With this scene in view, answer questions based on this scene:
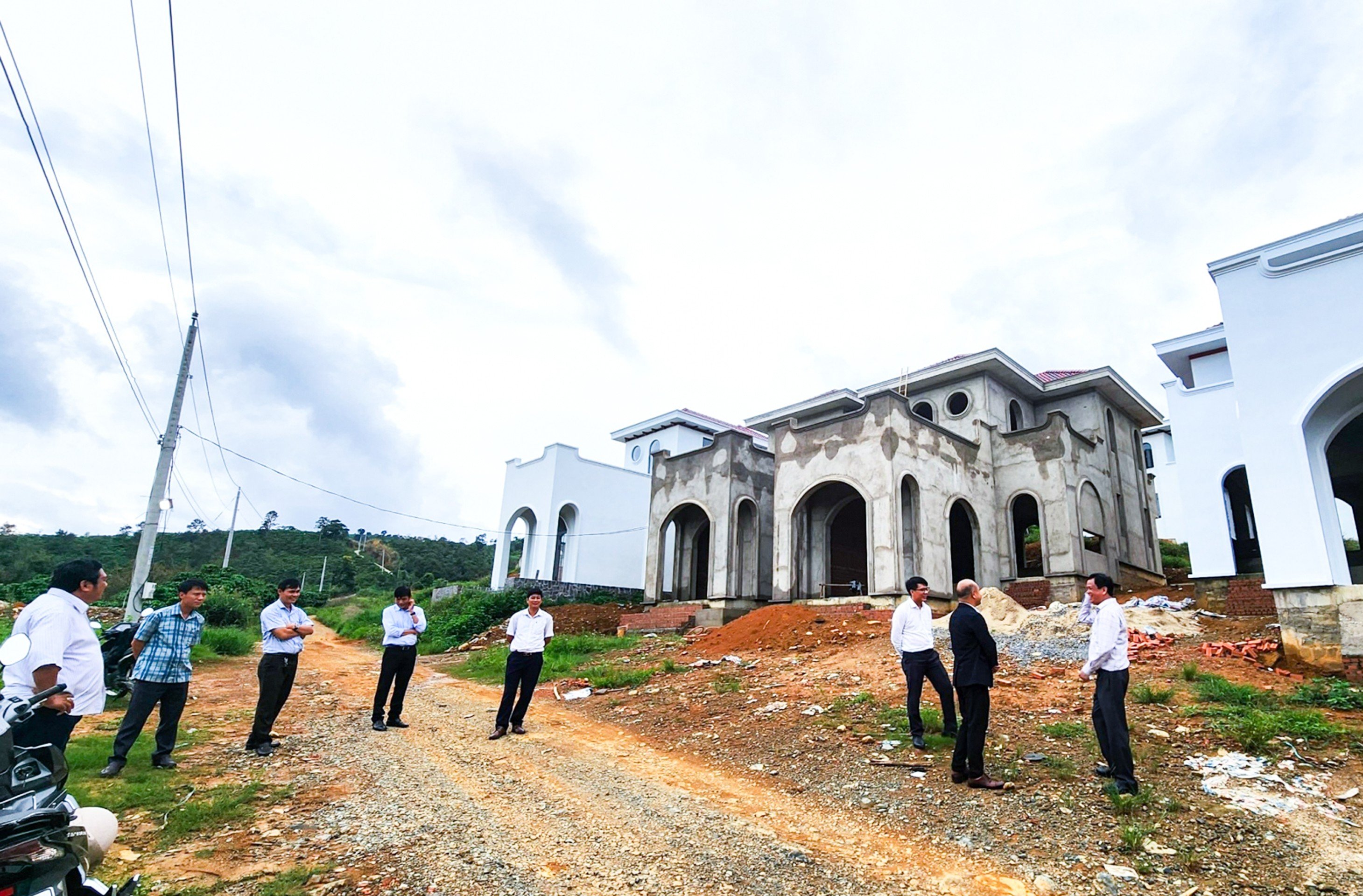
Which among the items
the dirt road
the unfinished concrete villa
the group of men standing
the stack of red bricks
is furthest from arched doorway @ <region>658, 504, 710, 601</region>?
the group of men standing

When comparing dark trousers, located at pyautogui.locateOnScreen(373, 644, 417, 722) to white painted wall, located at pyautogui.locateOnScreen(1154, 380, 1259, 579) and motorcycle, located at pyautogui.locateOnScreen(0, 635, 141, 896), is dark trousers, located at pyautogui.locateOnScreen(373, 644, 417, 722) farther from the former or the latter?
white painted wall, located at pyautogui.locateOnScreen(1154, 380, 1259, 579)

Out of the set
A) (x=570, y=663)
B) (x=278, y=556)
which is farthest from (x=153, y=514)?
(x=278, y=556)

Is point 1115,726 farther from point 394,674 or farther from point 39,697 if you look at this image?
point 394,674

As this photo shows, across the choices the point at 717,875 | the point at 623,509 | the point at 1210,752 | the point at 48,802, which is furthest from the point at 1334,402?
the point at 623,509

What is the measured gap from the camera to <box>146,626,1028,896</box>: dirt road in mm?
3904

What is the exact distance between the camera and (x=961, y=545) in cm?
2166

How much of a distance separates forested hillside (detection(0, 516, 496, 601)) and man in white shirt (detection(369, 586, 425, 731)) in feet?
101

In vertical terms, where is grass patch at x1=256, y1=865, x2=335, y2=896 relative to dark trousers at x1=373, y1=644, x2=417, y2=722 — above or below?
below

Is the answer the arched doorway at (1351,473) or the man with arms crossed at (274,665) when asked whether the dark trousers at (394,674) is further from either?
the arched doorway at (1351,473)

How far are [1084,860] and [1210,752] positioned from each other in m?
2.64

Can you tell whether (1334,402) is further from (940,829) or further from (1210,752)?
(940,829)

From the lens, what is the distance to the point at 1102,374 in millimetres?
20203

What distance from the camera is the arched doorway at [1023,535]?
18.6 meters

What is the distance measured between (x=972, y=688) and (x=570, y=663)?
9.32 metres
